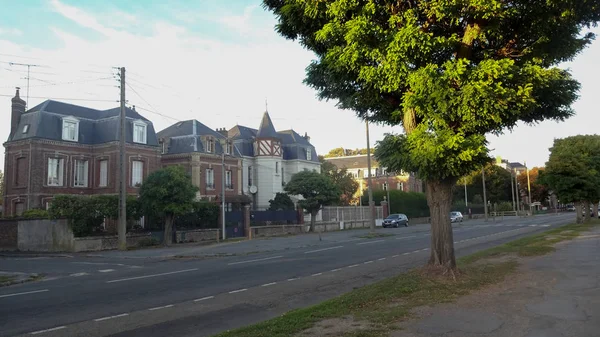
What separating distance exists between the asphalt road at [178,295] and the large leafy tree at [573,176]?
70.4 ft

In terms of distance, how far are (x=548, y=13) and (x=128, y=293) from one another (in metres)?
11.4

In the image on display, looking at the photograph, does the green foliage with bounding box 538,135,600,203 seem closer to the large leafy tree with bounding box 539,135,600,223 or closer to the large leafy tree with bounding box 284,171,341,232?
the large leafy tree with bounding box 539,135,600,223

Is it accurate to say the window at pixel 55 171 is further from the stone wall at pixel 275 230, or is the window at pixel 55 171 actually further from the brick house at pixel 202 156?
the stone wall at pixel 275 230

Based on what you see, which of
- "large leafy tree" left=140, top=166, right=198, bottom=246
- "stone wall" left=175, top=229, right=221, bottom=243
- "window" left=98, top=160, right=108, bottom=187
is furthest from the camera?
"window" left=98, top=160, right=108, bottom=187

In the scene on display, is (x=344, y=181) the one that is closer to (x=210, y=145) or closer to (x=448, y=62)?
(x=210, y=145)

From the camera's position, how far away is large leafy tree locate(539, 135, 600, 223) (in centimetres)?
3612

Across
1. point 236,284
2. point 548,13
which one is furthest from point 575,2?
point 236,284

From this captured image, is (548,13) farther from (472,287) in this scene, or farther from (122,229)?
(122,229)

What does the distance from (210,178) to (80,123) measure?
41.0 ft

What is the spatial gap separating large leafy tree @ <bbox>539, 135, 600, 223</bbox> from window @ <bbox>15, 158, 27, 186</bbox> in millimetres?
40576

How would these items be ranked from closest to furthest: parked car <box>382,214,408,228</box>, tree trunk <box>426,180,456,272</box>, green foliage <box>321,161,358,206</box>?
tree trunk <box>426,180,456,272</box> → parked car <box>382,214,408,228</box> → green foliage <box>321,161,358,206</box>

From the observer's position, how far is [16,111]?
40344 millimetres

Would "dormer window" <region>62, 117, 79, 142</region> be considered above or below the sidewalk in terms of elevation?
above

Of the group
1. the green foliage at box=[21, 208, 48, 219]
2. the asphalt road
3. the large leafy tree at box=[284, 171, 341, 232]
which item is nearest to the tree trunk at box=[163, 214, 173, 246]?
the green foliage at box=[21, 208, 48, 219]
